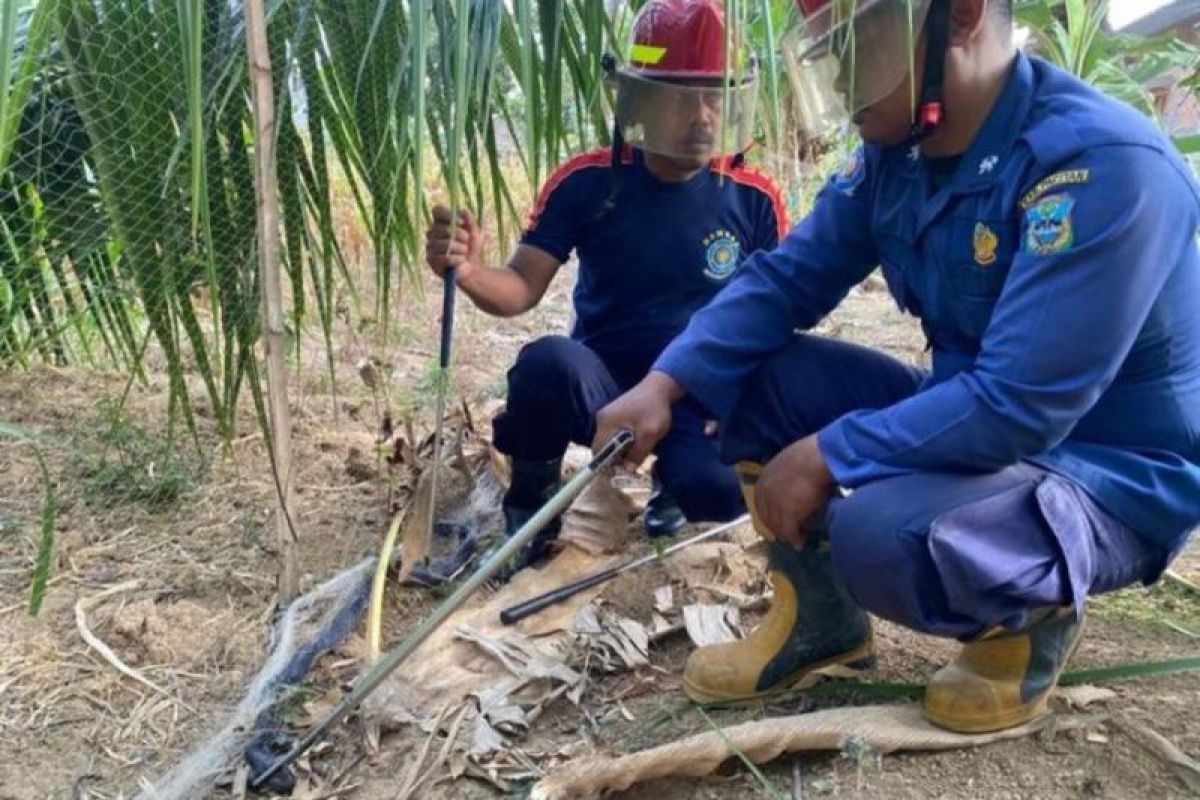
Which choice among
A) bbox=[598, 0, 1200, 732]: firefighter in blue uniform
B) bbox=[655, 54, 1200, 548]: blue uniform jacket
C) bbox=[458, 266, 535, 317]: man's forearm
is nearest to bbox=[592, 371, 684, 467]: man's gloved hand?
bbox=[598, 0, 1200, 732]: firefighter in blue uniform

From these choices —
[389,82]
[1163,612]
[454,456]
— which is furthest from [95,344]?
[1163,612]

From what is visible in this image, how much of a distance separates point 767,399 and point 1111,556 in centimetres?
50

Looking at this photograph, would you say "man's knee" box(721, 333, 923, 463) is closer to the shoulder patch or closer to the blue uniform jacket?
the blue uniform jacket

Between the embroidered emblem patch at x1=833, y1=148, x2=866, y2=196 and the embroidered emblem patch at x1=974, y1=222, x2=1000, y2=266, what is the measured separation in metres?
0.27

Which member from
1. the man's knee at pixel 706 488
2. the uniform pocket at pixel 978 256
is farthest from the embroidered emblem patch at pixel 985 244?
the man's knee at pixel 706 488

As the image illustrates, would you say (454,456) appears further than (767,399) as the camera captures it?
Yes

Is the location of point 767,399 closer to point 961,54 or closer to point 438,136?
point 961,54

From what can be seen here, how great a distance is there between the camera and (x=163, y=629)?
1.90 meters

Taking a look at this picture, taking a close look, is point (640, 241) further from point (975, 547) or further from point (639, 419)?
point (975, 547)

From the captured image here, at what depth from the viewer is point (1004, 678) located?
4.66 ft

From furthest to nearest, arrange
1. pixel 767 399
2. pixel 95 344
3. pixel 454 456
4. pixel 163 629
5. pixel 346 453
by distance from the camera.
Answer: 1. pixel 95 344
2. pixel 346 453
3. pixel 454 456
4. pixel 163 629
5. pixel 767 399

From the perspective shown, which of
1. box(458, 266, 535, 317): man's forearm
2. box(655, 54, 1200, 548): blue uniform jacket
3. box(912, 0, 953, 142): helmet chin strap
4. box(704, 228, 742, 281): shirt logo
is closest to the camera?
box(655, 54, 1200, 548): blue uniform jacket

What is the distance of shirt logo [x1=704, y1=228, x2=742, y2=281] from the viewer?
2.29 m

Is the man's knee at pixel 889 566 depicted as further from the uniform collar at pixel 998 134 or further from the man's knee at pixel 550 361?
the man's knee at pixel 550 361
